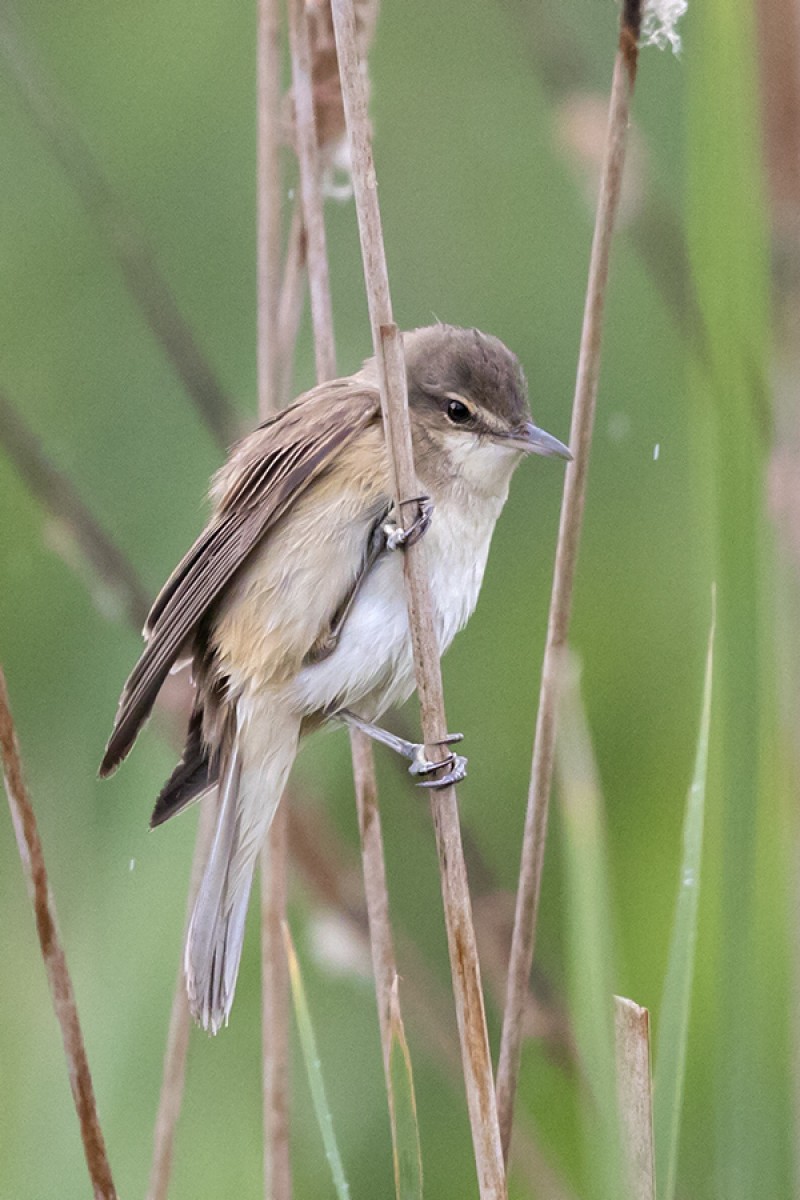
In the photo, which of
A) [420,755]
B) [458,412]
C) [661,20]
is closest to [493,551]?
[458,412]

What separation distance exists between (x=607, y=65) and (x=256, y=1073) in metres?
1.93

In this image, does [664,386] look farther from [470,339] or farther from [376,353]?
[376,353]

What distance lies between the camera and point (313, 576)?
7.22 ft

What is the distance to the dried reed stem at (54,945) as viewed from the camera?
166 centimetres

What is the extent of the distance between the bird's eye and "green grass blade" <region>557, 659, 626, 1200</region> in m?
0.74

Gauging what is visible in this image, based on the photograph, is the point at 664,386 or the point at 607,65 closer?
the point at 607,65

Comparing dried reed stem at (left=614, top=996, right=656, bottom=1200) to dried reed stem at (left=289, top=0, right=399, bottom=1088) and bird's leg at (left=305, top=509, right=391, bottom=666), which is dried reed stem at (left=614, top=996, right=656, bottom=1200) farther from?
bird's leg at (left=305, top=509, right=391, bottom=666)

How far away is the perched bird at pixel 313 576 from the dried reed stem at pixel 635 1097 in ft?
2.14

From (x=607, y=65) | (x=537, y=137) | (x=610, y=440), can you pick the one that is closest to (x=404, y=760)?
(x=610, y=440)

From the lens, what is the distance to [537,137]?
12.3 ft

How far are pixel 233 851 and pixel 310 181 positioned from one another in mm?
958

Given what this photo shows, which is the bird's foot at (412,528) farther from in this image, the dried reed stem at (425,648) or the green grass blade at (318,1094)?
the green grass blade at (318,1094)

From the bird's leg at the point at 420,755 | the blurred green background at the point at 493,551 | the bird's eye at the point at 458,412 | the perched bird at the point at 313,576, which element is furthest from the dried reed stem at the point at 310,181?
the bird's leg at the point at 420,755

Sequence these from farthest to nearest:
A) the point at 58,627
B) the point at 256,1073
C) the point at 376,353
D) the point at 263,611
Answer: the point at 58,627
the point at 256,1073
the point at 263,611
the point at 376,353
